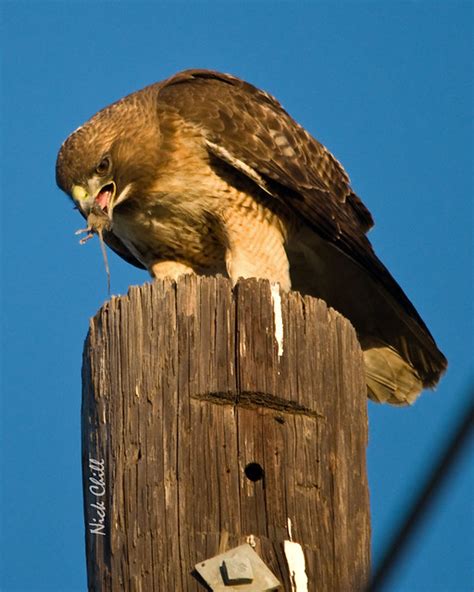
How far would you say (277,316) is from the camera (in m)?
3.15

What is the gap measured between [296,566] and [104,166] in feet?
10.8

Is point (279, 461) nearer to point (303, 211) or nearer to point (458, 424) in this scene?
point (458, 424)

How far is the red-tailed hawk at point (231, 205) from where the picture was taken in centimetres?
536

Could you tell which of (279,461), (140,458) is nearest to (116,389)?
(140,458)

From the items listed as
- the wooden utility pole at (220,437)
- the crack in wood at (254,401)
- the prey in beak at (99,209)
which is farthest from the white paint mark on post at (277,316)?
the prey in beak at (99,209)

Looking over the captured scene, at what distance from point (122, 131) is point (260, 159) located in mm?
921

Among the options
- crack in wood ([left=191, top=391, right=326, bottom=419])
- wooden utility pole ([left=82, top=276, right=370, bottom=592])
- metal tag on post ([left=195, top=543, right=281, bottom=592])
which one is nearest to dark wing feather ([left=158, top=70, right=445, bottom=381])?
wooden utility pole ([left=82, top=276, right=370, bottom=592])

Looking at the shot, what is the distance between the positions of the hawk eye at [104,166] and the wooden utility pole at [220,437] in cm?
217

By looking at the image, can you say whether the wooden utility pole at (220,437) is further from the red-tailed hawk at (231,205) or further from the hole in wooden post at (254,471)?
the red-tailed hawk at (231,205)

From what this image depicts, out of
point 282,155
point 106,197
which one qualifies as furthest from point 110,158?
point 282,155

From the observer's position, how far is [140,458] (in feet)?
9.29

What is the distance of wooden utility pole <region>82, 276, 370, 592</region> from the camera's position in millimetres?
2695

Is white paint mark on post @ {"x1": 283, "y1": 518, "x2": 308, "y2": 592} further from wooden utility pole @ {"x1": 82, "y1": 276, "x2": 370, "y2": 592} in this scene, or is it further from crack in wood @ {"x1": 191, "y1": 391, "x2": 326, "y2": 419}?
crack in wood @ {"x1": 191, "y1": 391, "x2": 326, "y2": 419}

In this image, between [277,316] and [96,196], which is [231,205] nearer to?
[96,196]
